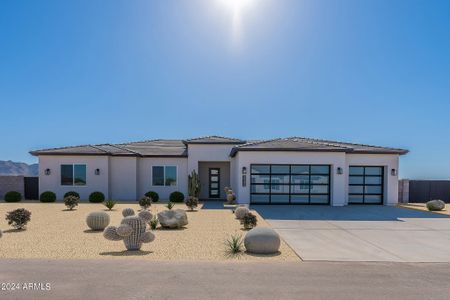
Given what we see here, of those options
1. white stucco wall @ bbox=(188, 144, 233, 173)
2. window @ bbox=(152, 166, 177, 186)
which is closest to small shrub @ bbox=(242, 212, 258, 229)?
white stucco wall @ bbox=(188, 144, 233, 173)

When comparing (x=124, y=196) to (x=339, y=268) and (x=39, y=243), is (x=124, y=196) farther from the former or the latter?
(x=339, y=268)

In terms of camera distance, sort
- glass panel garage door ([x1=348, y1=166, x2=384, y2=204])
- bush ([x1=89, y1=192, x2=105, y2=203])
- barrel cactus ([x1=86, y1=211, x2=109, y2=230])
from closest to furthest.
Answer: barrel cactus ([x1=86, y1=211, x2=109, y2=230]) < bush ([x1=89, y1=192, x2=105, y2=203]) < glass panel garage door ([x1=348, y1=166, x2=384, y2=204])

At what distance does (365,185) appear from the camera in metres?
22.0

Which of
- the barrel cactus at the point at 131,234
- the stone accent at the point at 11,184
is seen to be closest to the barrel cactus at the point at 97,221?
the barrel cactus at the point at 131,234

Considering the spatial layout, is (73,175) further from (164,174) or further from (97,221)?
(97,221)

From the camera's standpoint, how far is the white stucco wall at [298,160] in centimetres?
2056

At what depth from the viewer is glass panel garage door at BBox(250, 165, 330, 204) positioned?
21062mm

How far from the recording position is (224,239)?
10633 mm

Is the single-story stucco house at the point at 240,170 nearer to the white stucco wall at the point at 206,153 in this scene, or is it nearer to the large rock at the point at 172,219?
the white stucco wall at the point at 206,153

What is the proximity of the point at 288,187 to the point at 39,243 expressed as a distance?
14756 mm

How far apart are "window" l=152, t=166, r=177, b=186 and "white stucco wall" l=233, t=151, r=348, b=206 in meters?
5.79

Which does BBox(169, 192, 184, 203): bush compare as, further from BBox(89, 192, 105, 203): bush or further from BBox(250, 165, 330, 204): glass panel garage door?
BBox(250, 165, 330, 204): glass panel garage door

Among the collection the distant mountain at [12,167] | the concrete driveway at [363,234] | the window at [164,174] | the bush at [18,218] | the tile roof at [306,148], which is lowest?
the distant mountain at [12,167]

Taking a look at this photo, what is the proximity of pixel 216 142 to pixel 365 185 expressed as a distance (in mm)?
10292
